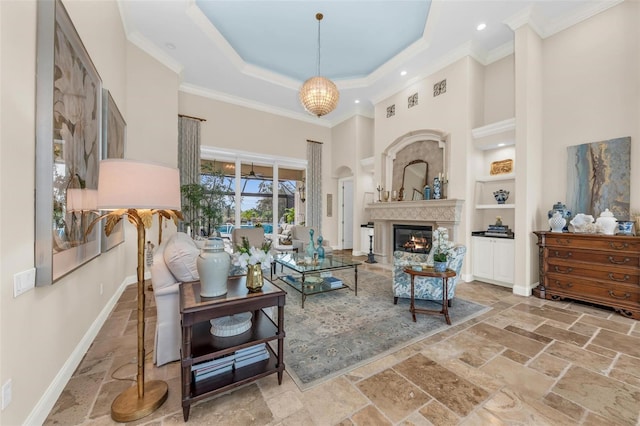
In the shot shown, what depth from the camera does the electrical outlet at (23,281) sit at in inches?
51.8

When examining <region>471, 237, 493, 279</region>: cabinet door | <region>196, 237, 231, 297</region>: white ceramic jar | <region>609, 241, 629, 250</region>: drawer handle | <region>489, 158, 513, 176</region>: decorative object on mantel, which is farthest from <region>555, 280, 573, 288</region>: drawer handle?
<region>196, 237, 231, 297</region>: white ceramic jar

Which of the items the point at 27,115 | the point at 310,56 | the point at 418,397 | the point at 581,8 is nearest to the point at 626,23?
the point at 581,8

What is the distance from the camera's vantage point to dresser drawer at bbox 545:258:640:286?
2990 millimetres

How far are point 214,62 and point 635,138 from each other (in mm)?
6833

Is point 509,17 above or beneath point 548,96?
above

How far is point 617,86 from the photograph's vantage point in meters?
3.46

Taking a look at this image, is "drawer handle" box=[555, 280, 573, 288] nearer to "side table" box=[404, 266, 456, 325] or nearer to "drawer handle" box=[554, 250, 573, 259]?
"drawer handle" box=[554, 250, 573, 259]

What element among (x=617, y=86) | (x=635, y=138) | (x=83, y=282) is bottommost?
(x=83, y=282)

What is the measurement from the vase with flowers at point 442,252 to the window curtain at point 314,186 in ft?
15.6

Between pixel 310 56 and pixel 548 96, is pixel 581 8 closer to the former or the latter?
pixel 548 96

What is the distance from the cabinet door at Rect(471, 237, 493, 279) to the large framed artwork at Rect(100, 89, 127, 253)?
18.1ft

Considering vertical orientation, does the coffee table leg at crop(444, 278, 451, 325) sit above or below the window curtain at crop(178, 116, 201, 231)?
below

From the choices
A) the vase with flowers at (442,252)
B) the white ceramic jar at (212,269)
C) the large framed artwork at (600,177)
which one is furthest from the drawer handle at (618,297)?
the white ceramic jar at (212,269)

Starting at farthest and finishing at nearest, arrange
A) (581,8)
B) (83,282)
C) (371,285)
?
(371,285)
(581,8)
(83,282)
